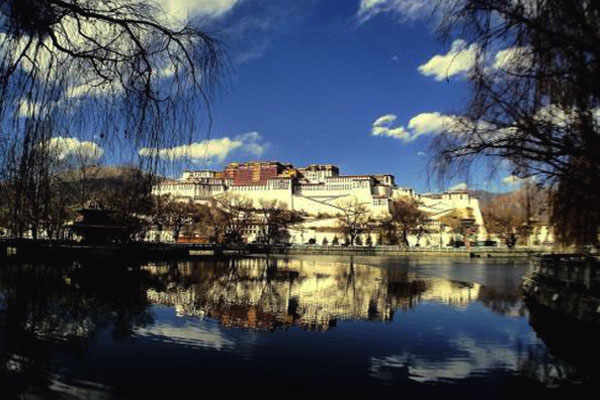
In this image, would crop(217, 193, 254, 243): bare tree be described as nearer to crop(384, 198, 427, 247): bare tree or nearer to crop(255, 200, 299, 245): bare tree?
crop(255, 200, 299, 245): bare tree

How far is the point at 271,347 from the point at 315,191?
13538 cm

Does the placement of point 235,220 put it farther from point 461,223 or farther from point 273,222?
point 461,223

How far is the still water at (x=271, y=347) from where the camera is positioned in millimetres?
7758

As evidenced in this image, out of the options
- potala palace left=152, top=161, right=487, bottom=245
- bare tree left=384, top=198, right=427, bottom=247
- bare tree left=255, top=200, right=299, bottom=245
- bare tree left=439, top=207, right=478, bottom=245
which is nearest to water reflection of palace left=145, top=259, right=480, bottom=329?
bare tree left=384, top=198, right=427, bottom=247

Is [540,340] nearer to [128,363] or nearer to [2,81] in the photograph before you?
[128,363]

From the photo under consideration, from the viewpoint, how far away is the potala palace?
405 ft

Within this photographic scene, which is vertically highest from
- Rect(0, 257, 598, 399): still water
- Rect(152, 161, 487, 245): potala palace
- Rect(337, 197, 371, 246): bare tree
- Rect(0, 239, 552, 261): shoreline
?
Rect(152, 161, 487, 245): potala palace

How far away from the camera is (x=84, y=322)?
12195mm

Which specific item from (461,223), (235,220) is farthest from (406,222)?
(235,220)

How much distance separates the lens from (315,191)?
145m

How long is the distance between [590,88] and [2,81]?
5747 millimetres

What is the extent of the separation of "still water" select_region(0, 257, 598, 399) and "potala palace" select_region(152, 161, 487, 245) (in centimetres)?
9241

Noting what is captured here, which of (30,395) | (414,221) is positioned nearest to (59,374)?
(30,395)

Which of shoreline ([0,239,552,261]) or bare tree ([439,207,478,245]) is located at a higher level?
bare tree ([439,207,478,245])
